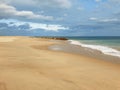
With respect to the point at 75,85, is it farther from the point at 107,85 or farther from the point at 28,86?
the point at 28,86

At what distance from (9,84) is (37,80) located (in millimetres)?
1220

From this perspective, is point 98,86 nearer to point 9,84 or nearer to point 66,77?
point 66,77

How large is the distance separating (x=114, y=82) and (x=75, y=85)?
71.4 inches

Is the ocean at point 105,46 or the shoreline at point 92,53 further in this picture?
the ocean at point 105,46

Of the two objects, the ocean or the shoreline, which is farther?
the ocean

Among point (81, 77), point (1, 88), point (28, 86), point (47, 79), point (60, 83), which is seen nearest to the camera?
point (1, 88)

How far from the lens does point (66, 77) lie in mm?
8789

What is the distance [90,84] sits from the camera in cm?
771

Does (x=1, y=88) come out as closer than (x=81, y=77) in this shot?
Yes

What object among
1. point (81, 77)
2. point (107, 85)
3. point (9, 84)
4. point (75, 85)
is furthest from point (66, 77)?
point (9, 84)

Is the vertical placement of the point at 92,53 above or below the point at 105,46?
above

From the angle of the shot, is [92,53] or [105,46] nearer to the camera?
[92,53]

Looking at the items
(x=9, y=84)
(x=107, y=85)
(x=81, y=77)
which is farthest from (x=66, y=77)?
(x=9, y=84)

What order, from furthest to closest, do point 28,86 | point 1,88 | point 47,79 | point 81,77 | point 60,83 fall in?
point 81,77 < point 47,79 < point 60,83 < point 28,86 < point 1,88
